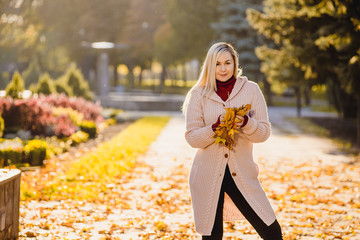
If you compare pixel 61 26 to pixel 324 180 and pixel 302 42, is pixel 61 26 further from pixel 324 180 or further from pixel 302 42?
pixel 324 180

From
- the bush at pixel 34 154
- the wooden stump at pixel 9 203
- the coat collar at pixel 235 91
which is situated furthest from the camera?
the bush at pixel 34 154

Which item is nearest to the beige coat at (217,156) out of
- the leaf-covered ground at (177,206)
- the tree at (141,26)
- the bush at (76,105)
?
the leaf-covered ground at (177,206)

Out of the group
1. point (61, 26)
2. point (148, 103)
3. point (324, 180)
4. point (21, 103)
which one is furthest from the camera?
point (61, 26)

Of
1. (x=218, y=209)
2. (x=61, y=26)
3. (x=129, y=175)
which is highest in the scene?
(x=61, y=26)

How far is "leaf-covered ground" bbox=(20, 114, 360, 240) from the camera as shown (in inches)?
241

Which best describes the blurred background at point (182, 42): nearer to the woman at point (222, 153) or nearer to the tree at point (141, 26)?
the tree at point (141, 26)

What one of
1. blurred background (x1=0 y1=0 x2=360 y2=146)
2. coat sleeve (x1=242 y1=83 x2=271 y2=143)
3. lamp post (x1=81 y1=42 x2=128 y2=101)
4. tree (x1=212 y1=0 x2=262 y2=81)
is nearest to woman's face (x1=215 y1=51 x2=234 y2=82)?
coat sleeve (x1=242 y1=83 x2=271 y2=143)

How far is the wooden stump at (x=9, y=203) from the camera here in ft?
17.1

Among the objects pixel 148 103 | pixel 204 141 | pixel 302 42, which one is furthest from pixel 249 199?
pixel 148 103

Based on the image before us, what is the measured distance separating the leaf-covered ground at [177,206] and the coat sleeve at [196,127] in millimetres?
2097

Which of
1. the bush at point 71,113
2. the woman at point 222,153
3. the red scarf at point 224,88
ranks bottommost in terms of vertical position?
the bush at point 71,113

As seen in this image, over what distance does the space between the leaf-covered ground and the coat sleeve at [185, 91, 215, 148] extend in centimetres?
210

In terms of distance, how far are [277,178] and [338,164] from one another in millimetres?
2346

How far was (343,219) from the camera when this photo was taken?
6.84 meters
